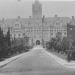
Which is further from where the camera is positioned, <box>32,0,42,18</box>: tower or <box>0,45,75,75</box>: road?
<box>32,0,42,18</box>: tower

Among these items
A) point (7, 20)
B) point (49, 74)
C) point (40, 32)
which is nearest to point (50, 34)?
point (40, 32)

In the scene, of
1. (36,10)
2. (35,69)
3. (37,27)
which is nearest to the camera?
(35,69)

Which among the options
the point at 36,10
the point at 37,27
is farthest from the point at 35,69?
the point at 36,10

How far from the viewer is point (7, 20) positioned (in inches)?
5723

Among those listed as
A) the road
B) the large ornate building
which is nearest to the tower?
the large ornate building

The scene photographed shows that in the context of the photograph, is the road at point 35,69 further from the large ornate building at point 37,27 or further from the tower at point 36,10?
the tower at point 36,10

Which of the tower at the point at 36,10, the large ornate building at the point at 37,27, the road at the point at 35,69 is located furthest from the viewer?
the tower at the point at 36,10

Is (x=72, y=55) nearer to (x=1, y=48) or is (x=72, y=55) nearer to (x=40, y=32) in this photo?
(x=1, y=48)

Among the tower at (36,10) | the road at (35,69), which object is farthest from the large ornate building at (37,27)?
the road at (35,69)

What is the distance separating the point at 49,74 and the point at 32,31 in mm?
125519

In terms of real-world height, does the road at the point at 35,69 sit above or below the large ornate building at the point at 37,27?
below

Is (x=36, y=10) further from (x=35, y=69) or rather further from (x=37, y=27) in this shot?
(x=35, y=69)

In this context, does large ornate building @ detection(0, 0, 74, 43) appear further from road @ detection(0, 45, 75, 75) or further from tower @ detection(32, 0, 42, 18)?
road @ detection(0, 45, 75, 75)

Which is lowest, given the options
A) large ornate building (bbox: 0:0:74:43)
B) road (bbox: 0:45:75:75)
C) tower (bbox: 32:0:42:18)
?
road (bbox: 0:45:75:75)
